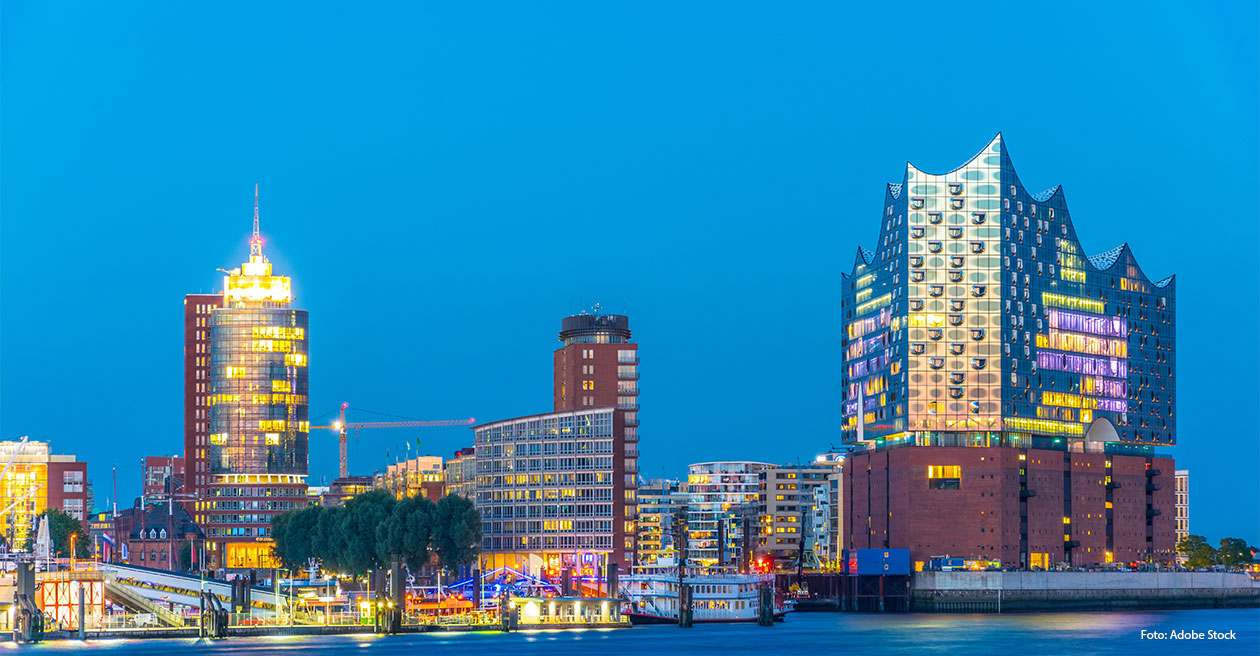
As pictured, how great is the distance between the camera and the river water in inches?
5901

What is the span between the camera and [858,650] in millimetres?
159875

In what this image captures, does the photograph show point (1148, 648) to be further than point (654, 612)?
No

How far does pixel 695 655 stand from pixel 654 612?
49754mm

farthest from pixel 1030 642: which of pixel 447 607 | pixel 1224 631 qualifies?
pixel 447 607

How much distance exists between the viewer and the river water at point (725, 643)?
492ft

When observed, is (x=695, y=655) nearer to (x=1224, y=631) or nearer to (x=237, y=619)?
(x=237, y=619)

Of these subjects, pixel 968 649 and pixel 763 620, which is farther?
pixel 763 620

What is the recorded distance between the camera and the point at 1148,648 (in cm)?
16100

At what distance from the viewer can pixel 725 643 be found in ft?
540

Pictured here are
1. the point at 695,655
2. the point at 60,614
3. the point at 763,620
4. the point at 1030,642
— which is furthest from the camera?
the point at 763,620

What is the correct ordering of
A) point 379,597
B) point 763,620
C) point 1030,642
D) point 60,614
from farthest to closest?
1. point 763,620
2. point 379,597
3. point 1030,642
4. point 60,614

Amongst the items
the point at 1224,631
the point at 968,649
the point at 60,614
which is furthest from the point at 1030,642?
the point at 60,614

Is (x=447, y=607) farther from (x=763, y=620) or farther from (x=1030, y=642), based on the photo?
(x=1030, y=642)

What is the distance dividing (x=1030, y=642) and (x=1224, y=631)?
32.5 m
